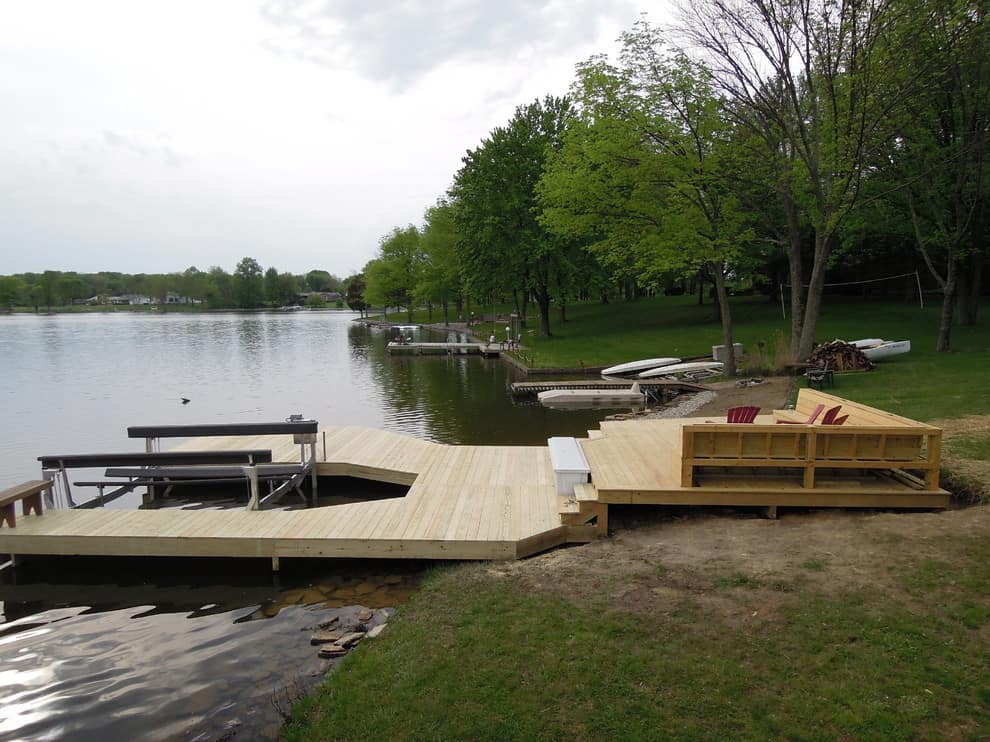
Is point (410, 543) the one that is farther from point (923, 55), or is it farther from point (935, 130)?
point (935, 130)

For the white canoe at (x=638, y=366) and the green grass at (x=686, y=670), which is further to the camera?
the white canoe at (x=638, y=366)

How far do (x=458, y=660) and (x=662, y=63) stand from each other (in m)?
21.7

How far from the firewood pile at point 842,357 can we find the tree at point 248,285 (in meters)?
Answer: 165

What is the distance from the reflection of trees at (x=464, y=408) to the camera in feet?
59.5

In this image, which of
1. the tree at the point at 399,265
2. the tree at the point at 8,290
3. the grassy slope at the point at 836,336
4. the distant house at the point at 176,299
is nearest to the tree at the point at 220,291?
the distant house at the point at 176,299

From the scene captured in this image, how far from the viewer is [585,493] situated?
8.58 metres

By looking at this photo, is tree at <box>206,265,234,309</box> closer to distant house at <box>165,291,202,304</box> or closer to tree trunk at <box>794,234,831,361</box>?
distant house at <box>165,291,202,304</box>

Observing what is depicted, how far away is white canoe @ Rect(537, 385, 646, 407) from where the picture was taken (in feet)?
73.1

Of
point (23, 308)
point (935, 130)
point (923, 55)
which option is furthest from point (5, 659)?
point (23, 308)

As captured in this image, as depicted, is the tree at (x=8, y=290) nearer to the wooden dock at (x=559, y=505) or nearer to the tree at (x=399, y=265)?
the tree at (x=399, y=265)

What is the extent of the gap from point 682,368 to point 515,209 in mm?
18523

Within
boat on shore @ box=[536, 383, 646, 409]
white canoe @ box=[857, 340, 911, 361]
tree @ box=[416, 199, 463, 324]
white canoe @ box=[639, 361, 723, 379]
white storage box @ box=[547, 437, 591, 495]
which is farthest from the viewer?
tree @ box=[416, 199, 463, 324]

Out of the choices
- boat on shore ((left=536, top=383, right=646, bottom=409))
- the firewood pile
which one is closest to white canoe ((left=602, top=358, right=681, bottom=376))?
boat on shore ((left=536, top=383, right=646, bottom=409))

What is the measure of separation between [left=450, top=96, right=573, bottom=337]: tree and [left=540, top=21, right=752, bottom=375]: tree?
13.9 m
